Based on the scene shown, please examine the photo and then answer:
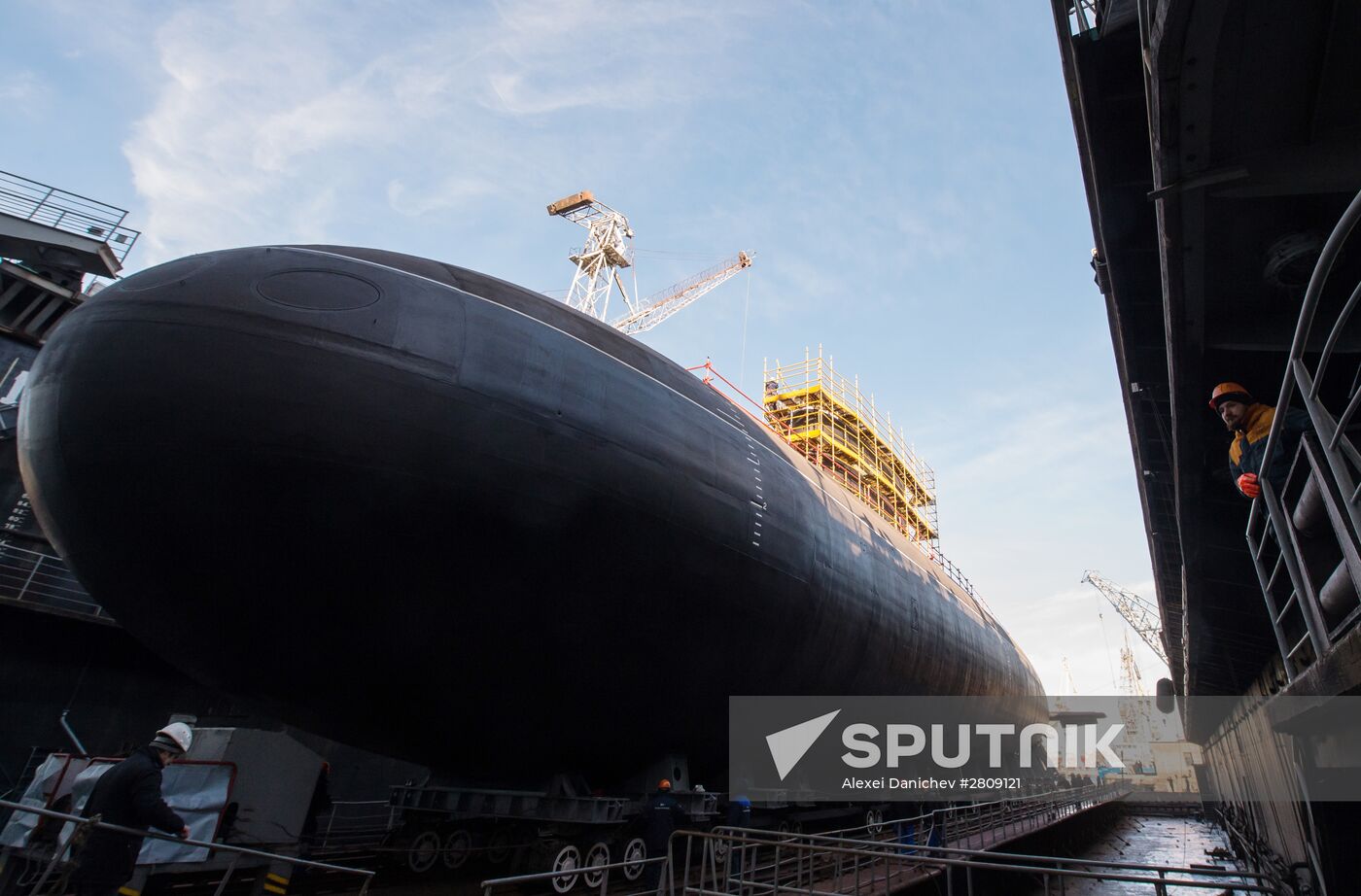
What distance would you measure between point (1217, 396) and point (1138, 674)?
5013 inches

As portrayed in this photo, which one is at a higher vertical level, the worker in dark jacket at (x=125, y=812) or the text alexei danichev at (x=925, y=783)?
the text alexei danichev at (x=925, y=783)

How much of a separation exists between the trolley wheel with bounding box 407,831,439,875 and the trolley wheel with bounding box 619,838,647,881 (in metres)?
2.23

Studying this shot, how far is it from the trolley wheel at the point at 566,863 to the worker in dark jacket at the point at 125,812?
142 inches

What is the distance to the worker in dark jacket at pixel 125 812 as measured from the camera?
4.71 metres

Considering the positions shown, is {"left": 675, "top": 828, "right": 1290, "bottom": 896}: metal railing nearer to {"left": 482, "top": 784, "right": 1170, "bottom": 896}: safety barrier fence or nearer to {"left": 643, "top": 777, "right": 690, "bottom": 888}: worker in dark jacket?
{"left": 482, "top": 784, "right": 1170, "bottom": 896}: safety barrier fence

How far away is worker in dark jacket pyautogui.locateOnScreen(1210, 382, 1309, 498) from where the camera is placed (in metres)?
5.05

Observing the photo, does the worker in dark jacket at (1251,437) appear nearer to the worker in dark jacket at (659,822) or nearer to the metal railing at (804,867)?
the metal railing at (804,867)

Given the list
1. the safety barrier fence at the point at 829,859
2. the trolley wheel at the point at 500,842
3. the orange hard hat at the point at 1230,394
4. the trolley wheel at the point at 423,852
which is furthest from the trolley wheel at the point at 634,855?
the orange hard hat at the point at 1230,394

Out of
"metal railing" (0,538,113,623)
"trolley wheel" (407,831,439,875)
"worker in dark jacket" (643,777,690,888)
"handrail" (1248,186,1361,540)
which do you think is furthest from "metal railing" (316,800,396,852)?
"handrail" (1248,186,1361,540)

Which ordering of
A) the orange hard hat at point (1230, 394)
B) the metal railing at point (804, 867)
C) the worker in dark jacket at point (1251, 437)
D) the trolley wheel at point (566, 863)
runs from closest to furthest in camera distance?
the worker in dark jacket at point (1251, 437), the orange hard hat at point (1230, 394), the metal railing at point (804, 867), the trolley wheel at point (566, 863)

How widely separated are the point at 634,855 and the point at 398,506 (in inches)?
196

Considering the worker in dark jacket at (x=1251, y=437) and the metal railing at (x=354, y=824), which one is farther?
the metal railing at (x=354, y=824)

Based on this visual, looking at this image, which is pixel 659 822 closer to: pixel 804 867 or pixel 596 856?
pixel 596 856

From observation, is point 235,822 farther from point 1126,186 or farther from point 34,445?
point 1126,186
